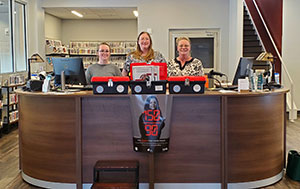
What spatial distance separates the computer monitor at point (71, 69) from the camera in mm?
3963

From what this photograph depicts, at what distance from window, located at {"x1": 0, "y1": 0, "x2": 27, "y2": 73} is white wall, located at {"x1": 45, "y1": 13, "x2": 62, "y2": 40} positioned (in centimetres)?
195

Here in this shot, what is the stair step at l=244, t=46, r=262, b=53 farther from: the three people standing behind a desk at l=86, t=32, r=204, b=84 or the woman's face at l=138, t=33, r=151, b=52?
the woman's face at l=138, t=33, r=151, b=52

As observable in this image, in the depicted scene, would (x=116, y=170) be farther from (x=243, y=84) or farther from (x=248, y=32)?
(x=248, y=32)

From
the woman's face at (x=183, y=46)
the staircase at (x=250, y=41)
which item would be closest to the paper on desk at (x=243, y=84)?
the woman's face at (x=183, y=46)

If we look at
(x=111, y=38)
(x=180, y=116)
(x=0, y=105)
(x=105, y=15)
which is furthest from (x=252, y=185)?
(x=111, y=38)

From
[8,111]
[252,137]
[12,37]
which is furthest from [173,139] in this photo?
[12,37]

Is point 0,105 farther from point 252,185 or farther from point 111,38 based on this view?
point 111,38

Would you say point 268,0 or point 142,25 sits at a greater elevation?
point 268,0

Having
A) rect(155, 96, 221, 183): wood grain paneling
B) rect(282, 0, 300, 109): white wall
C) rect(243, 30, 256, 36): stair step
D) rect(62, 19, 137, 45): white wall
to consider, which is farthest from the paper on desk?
rect(62, 19, 137, 45): white wall

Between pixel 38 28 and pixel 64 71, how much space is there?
17.4 ft

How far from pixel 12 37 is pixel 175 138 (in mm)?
5608

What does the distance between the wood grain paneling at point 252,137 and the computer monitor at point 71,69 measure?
5.47ft

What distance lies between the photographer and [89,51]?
1134cm

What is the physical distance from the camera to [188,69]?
4406mm
